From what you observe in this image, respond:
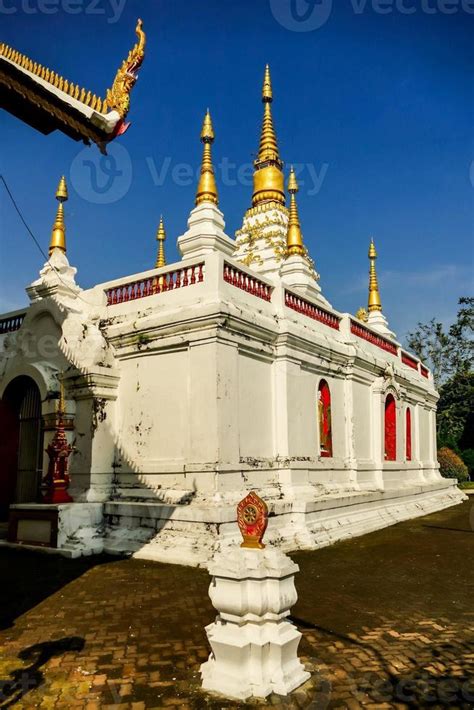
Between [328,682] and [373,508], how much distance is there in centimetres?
968

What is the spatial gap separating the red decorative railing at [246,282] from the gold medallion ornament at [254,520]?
6.64 metres

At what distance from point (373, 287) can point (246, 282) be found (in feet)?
40.1

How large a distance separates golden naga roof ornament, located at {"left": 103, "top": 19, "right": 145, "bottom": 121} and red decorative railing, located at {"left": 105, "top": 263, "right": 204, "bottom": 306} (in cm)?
472

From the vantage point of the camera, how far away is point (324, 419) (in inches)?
514

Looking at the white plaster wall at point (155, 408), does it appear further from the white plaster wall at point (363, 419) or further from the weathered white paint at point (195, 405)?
the white plaster wall at point (363, 419)

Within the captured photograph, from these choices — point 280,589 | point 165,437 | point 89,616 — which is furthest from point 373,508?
point 280,589

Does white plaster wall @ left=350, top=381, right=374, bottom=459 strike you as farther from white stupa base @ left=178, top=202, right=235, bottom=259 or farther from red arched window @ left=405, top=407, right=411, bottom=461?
white stupa base @ left=178, top=202, right=235, bottom=259

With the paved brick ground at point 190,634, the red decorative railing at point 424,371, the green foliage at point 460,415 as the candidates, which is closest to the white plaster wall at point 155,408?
the paved brick ground at point 190,634

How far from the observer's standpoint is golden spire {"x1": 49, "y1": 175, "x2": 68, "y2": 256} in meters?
14.0

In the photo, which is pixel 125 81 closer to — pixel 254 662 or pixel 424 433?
pixel 254 662

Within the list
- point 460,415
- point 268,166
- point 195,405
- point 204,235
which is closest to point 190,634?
point 195,405

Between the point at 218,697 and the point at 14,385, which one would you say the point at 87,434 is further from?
the point at 218,697

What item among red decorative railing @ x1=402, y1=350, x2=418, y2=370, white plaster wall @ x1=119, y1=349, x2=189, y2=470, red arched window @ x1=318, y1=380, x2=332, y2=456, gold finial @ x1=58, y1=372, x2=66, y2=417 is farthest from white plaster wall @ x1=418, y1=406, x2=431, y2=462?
gold finial @ x1=58, y1=372, x2=66, y2=417

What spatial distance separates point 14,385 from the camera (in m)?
12.4
